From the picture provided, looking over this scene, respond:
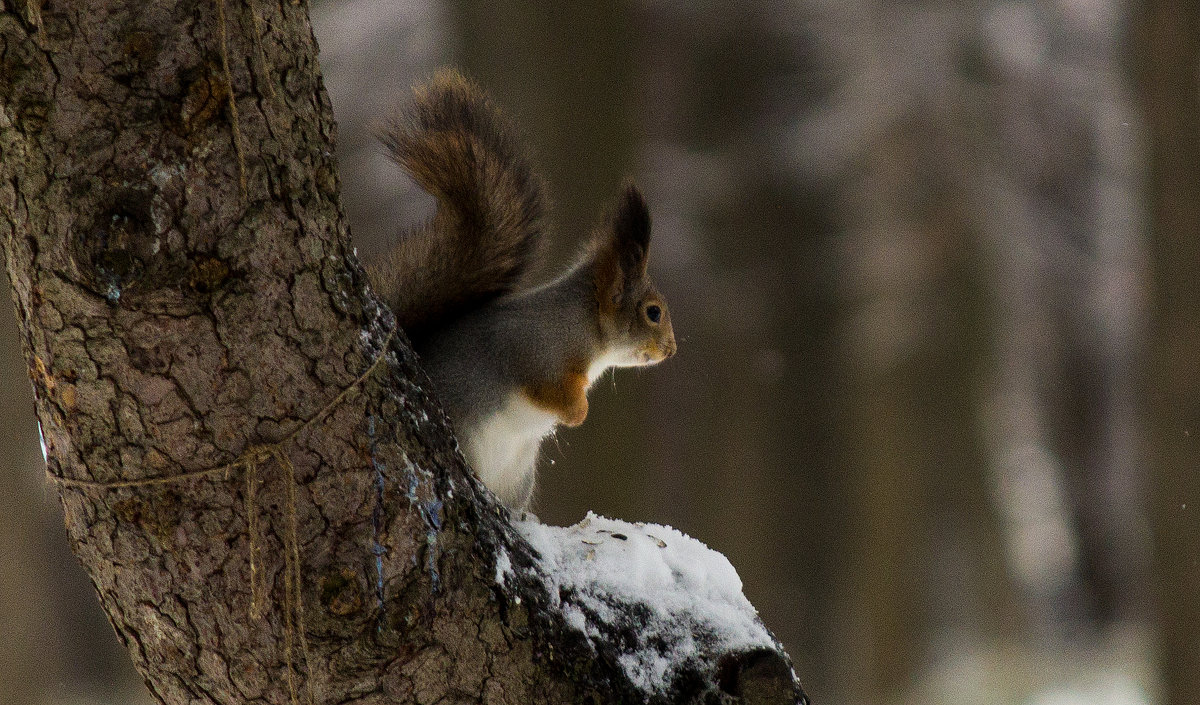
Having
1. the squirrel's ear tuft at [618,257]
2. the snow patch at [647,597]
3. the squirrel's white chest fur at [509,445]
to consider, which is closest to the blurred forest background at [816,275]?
the squirrel's ear tuft at [618,257]

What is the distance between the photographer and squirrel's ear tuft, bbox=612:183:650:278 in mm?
1811

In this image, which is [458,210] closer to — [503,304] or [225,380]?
[503,304]

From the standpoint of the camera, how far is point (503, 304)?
6.21ft

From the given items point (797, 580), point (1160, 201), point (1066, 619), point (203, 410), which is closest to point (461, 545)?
point (203, 410)

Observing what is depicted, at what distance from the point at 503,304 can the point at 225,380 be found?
0.83 m

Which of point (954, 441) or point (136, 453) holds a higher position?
point (954, 441)

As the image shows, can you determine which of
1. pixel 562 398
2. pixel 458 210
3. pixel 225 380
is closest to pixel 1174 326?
pixel 562 398

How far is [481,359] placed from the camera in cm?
180

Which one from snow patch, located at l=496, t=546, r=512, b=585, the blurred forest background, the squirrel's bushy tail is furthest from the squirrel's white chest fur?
the blurred forest background

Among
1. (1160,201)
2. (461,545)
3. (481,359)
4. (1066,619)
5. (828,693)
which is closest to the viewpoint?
(461,545)

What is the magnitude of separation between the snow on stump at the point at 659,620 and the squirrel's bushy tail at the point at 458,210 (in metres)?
0.47

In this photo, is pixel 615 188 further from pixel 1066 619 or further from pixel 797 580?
pixel 1066 619

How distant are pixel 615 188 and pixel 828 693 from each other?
276 centimetres

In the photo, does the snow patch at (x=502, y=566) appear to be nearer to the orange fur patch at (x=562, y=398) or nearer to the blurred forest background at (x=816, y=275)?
the orange fur patch at (x=562, y=398)
